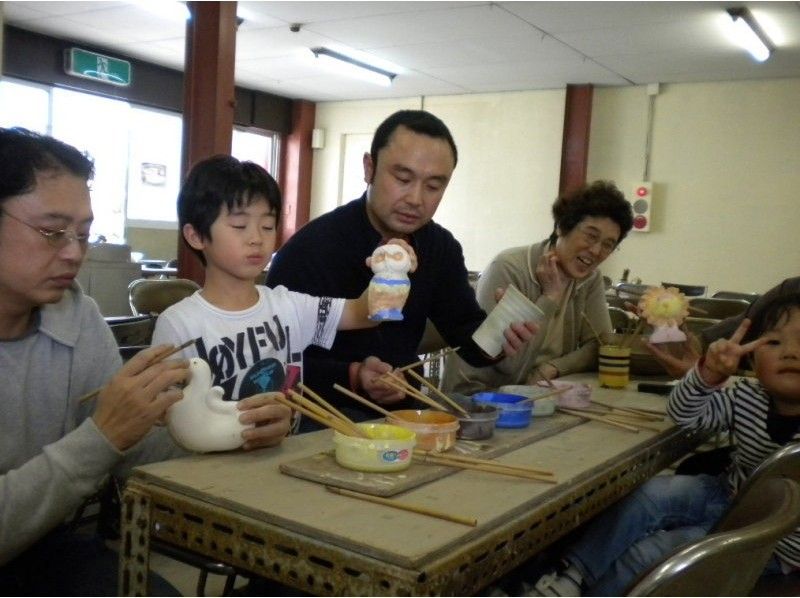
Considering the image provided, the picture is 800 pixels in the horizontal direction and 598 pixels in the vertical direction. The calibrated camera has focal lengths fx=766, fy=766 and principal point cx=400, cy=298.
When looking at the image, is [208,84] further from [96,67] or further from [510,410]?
[510,410]

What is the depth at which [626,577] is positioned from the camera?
67.9 inches

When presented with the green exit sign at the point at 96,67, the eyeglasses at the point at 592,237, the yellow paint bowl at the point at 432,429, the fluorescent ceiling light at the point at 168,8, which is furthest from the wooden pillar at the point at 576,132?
the yellow paint bowl at the point at 432,429

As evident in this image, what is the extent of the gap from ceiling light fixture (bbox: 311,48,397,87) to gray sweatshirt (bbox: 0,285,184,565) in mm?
6497

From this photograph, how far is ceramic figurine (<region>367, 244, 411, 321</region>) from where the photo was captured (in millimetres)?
1694

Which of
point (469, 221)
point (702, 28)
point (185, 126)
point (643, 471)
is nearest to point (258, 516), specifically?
point (643, 471)

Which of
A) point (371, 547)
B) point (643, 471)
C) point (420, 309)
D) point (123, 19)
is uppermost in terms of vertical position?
point (123, 19)

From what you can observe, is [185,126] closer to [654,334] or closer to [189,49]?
[189,49]

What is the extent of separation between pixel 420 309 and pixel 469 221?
719 cm

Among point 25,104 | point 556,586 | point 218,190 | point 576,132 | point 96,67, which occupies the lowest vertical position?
point 556,586

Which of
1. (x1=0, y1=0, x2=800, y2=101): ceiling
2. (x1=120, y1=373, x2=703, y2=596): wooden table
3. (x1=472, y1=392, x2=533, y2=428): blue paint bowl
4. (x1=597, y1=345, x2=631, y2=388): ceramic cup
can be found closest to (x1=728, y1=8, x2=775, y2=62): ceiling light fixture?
(x1=0, y1=0, x2=800, y2=101): ceiling

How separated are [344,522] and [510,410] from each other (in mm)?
734

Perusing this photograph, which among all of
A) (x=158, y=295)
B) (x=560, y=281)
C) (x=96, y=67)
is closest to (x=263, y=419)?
(x=560, y=281)

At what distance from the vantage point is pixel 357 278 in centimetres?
228

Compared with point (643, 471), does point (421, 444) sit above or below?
above
